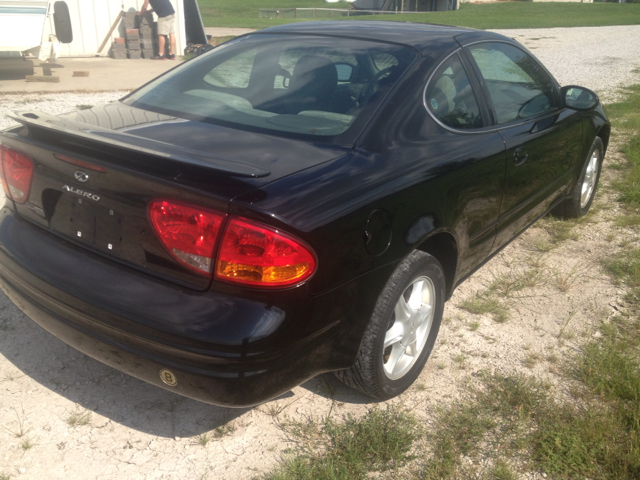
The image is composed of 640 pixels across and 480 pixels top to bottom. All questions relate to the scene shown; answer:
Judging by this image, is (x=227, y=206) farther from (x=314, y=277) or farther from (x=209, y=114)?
(x=209, y=114)

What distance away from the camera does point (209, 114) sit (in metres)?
2.59

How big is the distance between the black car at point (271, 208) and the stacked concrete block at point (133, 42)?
11.0m

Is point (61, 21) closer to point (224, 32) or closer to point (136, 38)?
point (136, 38)

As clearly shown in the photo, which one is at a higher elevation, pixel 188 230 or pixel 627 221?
pixel 188 230

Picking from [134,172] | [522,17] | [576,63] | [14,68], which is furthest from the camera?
[522,17]

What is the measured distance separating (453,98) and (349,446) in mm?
1649

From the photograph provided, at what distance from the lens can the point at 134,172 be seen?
1.98 metres

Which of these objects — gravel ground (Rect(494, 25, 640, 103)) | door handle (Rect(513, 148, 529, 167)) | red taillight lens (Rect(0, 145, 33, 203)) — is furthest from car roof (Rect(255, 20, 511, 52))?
gravel ground (Rect(494, 25, 640, 103))

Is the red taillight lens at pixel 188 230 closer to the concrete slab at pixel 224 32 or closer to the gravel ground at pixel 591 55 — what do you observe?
the gravel ground at pixel 591 55

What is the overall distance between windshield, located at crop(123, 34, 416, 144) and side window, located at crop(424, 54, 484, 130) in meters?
0.18

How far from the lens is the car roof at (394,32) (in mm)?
2904

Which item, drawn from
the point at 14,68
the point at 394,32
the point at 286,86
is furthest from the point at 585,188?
the point at 14,68

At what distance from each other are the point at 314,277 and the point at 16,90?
8.37 m

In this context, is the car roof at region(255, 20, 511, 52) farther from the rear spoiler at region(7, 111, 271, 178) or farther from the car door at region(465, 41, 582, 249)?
the rear spoiler at region(7, 111, 271, 178)
